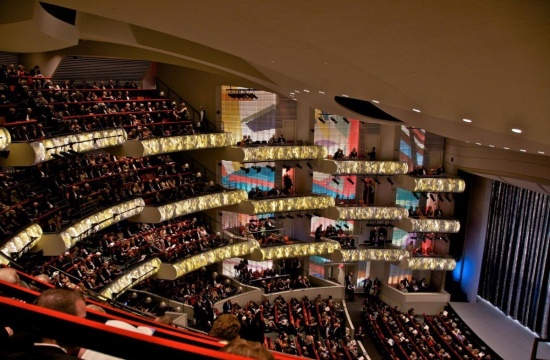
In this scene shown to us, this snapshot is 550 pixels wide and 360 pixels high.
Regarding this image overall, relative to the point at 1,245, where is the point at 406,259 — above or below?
below

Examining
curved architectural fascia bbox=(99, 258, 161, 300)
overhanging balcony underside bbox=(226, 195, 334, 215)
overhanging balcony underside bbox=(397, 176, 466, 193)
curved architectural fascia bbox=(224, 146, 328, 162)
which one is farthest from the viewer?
overhanging balcony underside bbox=(397, 176, 466, 193)

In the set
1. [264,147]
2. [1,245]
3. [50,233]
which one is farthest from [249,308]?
[1,245]

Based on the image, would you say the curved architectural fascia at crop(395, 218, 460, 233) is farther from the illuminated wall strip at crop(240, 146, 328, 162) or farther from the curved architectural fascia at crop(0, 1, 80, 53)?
the curved architectural fascia at crop(0, 1, 80, 53)

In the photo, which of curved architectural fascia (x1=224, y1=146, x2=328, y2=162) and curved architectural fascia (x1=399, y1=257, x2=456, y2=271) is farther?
curved architectural fascia (x1=399, y1=257, x2=456, y2=271)

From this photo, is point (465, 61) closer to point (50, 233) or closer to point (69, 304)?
point (69, 304)

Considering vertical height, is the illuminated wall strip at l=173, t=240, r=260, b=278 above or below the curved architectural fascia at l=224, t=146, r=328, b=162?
below

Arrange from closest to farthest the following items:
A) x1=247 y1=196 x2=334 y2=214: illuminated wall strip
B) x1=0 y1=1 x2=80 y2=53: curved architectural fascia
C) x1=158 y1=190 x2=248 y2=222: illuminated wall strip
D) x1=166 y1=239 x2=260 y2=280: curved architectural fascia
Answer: x1=0 y1=1 x2=80 y2=53: curved architectural fascia → x1=166 y1=239 x2=260 y2=280: curved architectural fascia → x1=158 y1=190 x2=248 y2=222: illuminated wall strip → x1=247 y1=196 x2=334 y2=214: illuminated wall strip

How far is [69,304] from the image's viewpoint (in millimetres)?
2793

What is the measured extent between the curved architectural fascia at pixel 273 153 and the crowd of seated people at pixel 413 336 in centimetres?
768

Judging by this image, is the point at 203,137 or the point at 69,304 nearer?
the point at 69,304

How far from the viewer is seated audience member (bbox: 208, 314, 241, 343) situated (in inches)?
144

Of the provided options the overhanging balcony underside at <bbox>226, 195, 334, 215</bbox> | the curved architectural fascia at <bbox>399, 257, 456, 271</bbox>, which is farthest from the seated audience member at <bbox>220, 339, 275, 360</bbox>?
the curved architectural fascia at <bbox>399, 257, 456, 271</bbox>

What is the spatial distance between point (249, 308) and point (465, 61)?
56.2 ft

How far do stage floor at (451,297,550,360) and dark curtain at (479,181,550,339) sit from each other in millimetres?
420
